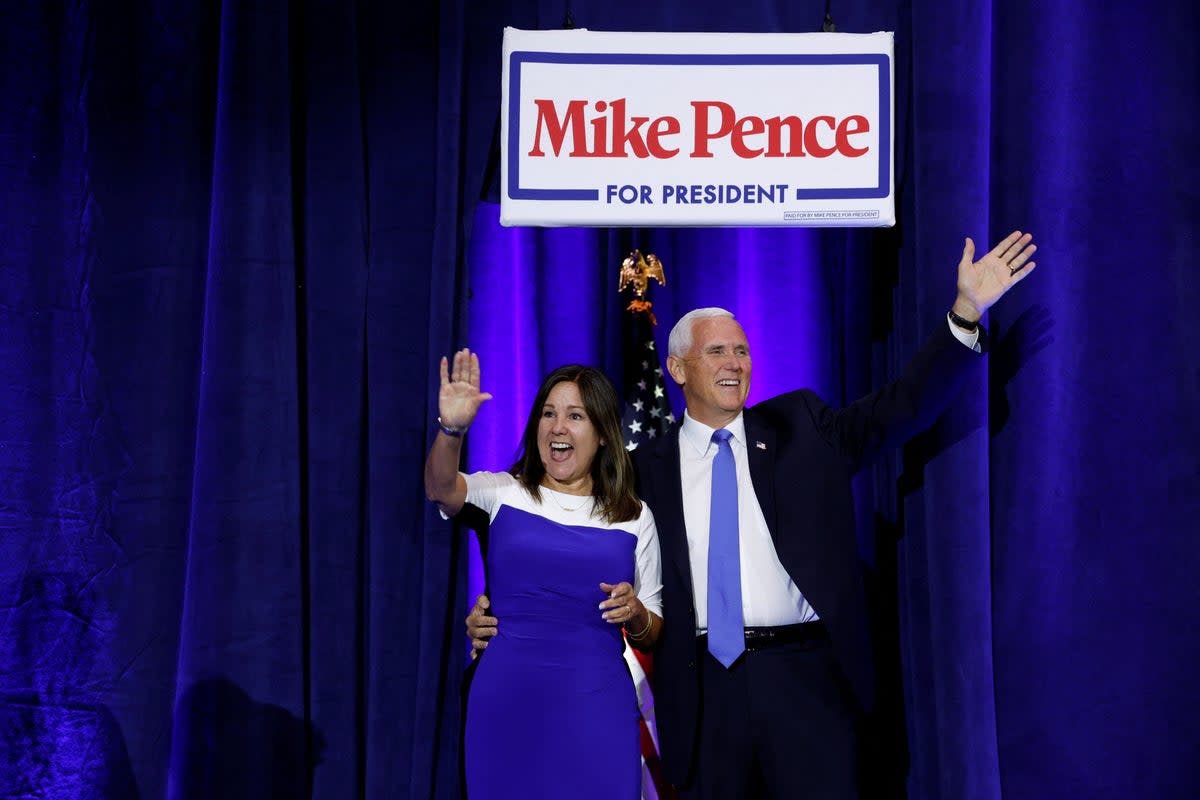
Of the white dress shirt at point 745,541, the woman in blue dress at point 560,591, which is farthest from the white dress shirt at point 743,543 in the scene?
the woman in blue dress at point 560,591

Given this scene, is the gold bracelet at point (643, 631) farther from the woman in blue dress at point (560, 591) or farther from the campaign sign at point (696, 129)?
the campaign sign at point (696, 129)

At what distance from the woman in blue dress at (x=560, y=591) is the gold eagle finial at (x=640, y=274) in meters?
0.63

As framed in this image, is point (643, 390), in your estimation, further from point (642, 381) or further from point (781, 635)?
point (781, 635)

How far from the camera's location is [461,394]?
8.41ft

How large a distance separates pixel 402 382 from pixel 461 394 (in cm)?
51

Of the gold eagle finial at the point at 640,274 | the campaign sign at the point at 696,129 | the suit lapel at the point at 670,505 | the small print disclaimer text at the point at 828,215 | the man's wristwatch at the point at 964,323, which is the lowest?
the suit lapel at the point at 670,505

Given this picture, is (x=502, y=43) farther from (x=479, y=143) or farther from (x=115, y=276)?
(x=115, y=276)

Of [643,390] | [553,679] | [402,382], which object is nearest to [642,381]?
[643,390]

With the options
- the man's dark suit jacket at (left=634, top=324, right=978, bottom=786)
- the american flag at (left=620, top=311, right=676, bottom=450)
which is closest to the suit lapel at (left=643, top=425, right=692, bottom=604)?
the man's dark suit jacket at (left=634, top=324, right=978, bottom=786)

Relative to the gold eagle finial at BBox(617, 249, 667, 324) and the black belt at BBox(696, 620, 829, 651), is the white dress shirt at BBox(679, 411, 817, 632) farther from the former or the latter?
the gold eagle finial at BBox(617, 249, 667, 324)

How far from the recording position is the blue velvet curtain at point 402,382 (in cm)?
290

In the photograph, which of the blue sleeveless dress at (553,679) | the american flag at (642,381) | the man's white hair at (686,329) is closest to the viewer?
the blue sleeveless dress at (553,679)

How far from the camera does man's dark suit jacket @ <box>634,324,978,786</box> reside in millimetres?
2492

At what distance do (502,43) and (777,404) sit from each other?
1178mm
